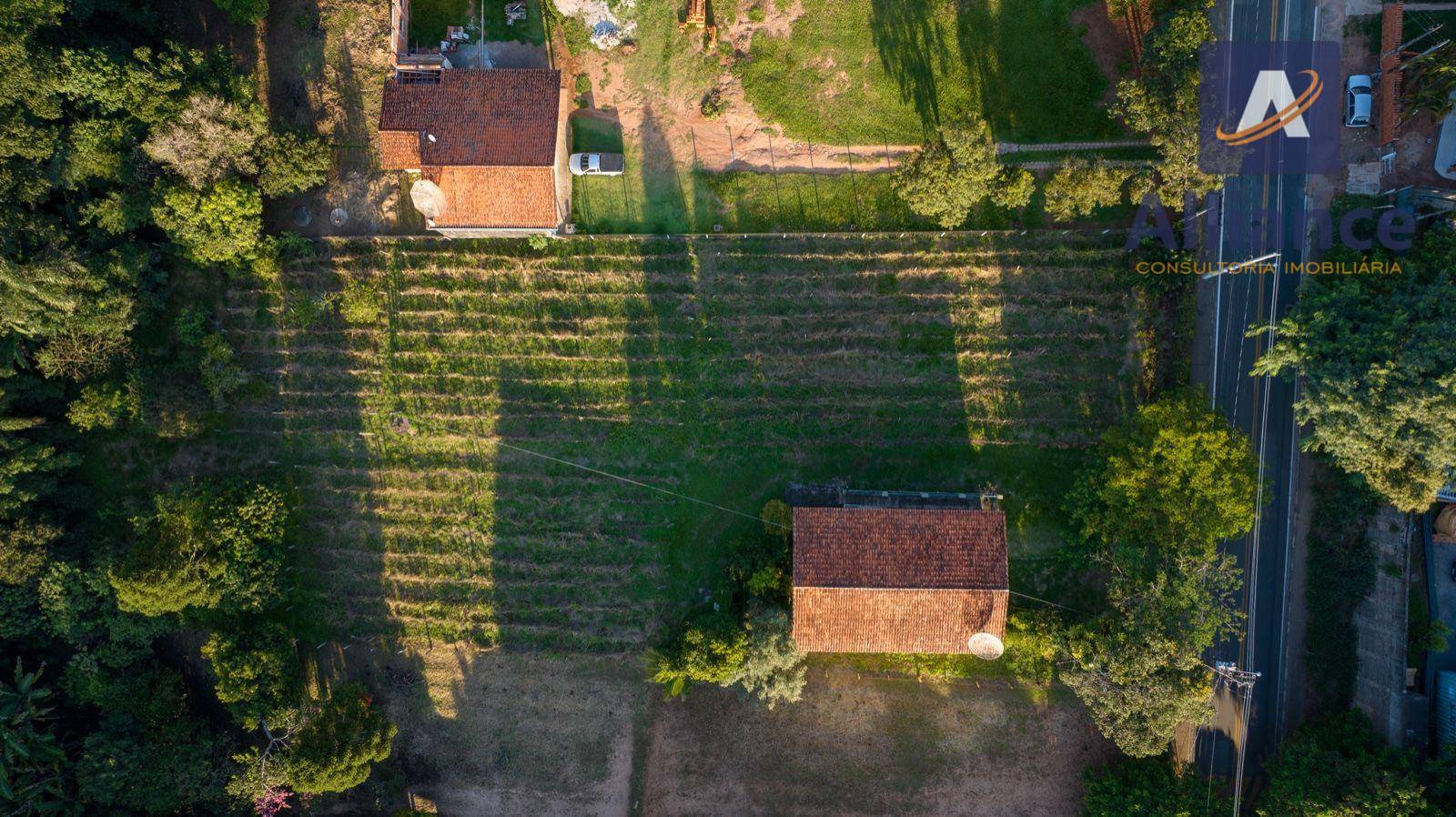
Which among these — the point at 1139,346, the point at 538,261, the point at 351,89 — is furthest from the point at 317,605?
the point at 1139,346

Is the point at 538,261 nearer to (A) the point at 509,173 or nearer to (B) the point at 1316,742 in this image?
(A) the point at 509,173

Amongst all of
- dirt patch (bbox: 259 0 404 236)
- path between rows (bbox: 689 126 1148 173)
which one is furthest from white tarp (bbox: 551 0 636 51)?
dirt patch (bbox: 259 0 404 236)

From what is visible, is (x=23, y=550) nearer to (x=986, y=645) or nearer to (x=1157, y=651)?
(x=986, y=645)

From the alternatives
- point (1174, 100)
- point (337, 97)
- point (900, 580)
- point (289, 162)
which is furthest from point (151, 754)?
point (1174, 100)

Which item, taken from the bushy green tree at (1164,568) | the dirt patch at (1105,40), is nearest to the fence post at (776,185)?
the dirt patch at (1105,40)

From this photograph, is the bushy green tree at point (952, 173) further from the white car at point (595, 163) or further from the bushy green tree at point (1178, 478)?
the white car at point (595, 163)

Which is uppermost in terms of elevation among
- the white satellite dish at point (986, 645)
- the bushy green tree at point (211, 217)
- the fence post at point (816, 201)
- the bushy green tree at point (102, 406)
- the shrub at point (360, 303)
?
the fence post at point (816, 201)
